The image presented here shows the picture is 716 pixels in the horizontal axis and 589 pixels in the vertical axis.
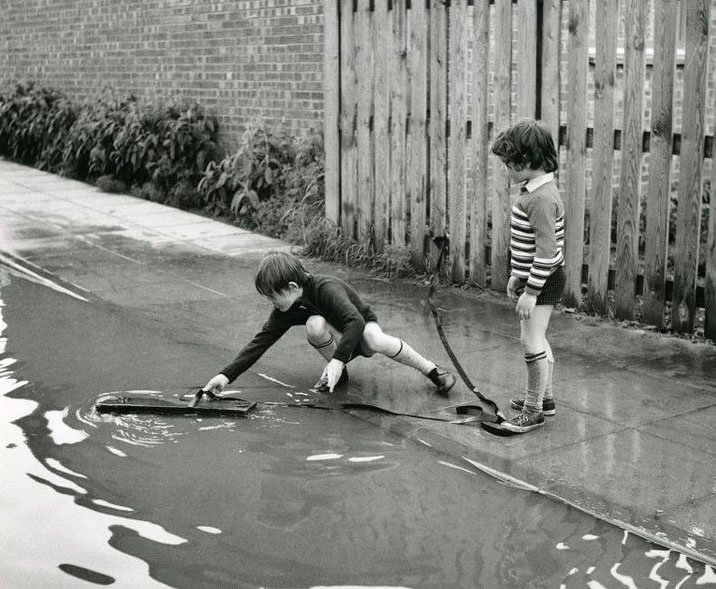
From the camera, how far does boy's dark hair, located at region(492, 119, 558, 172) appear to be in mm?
5020

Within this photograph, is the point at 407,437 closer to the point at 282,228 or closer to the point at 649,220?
the point at 649,220

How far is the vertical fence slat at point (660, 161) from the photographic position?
6754 millimetres

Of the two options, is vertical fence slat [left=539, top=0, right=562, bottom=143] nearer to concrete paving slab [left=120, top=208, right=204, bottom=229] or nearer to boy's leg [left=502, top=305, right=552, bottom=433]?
boy's leg [left=502, top=305, right=552, bottom=433]

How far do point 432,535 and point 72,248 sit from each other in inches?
268

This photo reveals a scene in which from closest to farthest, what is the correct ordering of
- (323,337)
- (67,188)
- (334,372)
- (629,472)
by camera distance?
(629,472), (334,372), (323,337), (67,188)

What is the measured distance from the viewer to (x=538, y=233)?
197 inches

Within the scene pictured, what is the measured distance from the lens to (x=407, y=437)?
519 cm

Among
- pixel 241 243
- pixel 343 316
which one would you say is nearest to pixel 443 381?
pixel 343 316

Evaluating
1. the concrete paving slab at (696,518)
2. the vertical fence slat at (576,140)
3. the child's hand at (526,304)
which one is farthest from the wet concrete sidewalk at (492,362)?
the child's hand at (526,304)

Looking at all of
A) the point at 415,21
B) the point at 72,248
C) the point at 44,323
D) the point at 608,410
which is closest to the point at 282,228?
the point at 72,248

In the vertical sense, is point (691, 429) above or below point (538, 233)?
below

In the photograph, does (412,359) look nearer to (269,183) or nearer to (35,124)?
(269,183)

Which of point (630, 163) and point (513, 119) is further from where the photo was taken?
point (513, 119)

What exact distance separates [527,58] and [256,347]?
11.0 feet
